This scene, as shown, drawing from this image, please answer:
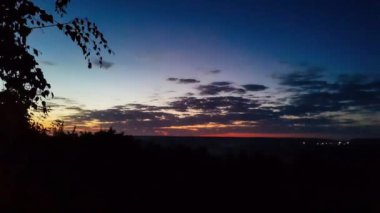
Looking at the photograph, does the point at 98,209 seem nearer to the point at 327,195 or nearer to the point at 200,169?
the point at 200,169

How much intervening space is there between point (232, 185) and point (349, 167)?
45.6 feet

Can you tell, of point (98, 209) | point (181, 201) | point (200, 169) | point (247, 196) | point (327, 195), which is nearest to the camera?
point (98, 209)

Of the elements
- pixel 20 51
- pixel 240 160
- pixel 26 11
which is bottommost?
pixel 240 160

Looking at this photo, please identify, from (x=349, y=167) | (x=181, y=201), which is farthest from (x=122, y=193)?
(x=349, y=167)

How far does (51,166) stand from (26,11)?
1193cm

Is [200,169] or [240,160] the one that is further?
[240,160]

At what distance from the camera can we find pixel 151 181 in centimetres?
1741

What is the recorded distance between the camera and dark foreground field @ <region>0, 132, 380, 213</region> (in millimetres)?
14066

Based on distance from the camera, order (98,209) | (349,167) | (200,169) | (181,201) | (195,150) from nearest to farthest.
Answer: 1. (98,209)
2. (181,201)
3. (200,169)
4. (195,150)
5. (349,167)

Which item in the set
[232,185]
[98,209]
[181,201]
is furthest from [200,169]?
[98,209]

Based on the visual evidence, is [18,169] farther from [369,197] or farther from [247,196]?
[369,197]

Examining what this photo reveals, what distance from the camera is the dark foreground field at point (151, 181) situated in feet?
46.1

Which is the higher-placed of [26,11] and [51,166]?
[26,11]

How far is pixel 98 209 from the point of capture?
42.7 feet
